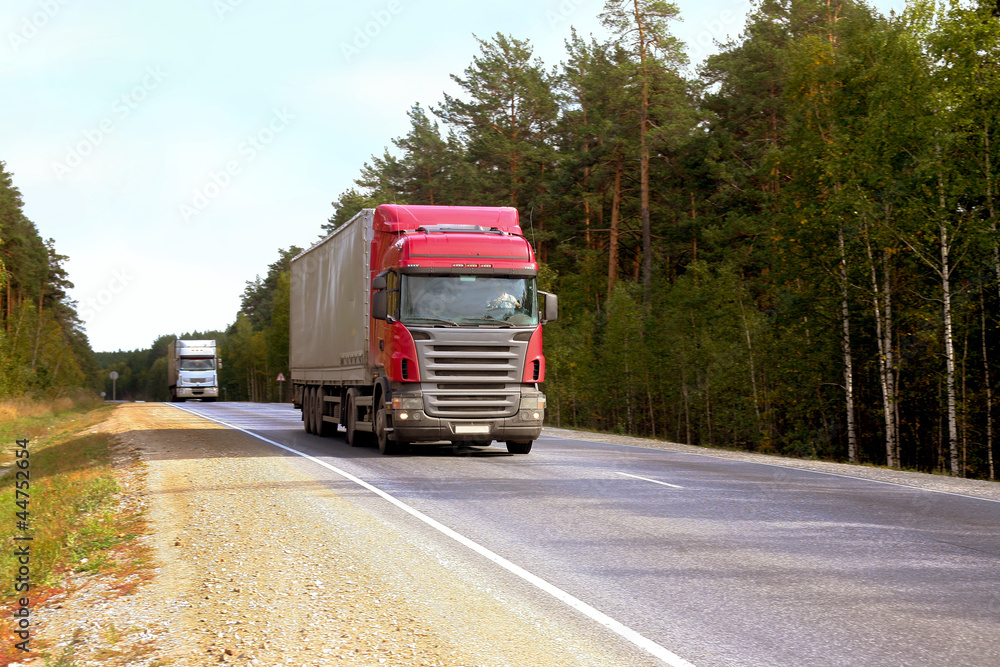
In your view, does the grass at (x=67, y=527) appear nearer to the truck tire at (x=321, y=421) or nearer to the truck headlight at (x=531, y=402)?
the truck tire at (x=321, y=421)

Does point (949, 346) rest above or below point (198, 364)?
below

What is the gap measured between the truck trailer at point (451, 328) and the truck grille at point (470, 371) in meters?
0.02

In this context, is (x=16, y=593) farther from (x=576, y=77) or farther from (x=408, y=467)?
(x=576, y=77)

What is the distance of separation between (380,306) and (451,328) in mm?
1303

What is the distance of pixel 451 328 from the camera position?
16.1 m

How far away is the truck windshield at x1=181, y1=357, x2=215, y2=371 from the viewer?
58094 mm

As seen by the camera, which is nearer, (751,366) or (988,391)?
(988,391)

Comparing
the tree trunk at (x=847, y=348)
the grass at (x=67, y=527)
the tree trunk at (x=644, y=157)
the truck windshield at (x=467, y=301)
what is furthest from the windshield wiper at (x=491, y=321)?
the tree trunk at (x=644, y=157)

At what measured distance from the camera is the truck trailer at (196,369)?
58.2 m

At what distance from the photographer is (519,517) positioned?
10.2 metres

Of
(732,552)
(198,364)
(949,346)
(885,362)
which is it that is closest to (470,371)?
(732,552)

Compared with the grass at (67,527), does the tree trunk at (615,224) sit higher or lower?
higher

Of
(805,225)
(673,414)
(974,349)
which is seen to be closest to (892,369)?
(974,349)

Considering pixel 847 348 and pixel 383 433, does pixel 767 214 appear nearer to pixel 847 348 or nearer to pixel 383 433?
pixel 847 348
